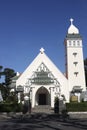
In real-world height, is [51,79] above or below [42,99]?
above

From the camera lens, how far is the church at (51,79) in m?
43.1

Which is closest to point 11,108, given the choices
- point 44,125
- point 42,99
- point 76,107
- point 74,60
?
point 76,107

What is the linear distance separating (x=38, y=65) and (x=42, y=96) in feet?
16.4

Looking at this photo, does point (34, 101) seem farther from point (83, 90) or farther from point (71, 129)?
point (71, 129)

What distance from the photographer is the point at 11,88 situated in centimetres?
4469

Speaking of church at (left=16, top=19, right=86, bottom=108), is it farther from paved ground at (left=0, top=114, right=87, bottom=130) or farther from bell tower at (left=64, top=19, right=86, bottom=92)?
paved ground at (left=0, top=114, right=87, bottom=130)

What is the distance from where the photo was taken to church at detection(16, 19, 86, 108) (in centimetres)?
4306

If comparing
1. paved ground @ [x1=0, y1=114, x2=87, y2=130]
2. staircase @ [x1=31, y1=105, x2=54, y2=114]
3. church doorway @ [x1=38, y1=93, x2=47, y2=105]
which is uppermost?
church doorway @ [x1=38, y1=93, x2=47, y2=105]

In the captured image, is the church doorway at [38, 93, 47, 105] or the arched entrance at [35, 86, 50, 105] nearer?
the arched entrance at [35, 86, 50, 105]

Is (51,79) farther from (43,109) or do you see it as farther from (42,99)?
(43,109)

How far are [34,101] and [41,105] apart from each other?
1186mm

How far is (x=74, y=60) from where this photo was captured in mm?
45906

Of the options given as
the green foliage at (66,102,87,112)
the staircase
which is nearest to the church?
the staircase

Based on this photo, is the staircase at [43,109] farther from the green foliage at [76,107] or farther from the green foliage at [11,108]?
the green foliage at [11,108]
